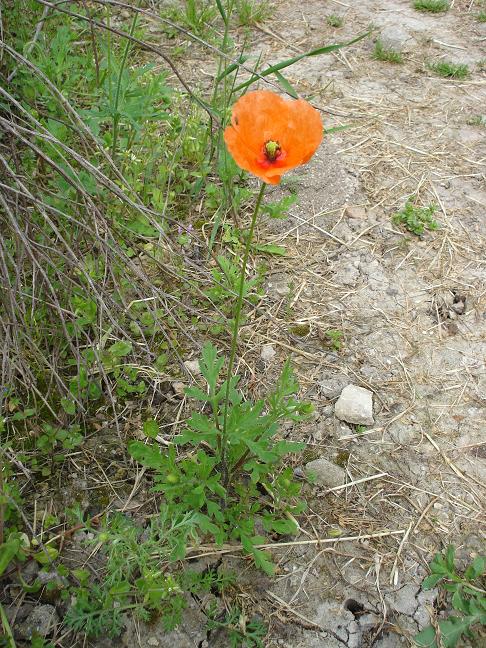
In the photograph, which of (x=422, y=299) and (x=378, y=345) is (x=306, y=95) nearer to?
(x=422, y=299)

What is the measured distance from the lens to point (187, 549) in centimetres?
189

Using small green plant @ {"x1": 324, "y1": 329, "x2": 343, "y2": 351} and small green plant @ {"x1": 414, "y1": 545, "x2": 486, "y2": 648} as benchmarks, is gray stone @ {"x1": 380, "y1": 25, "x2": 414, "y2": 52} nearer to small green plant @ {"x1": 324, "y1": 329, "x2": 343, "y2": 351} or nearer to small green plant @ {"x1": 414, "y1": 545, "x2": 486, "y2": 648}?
small green plant @ {"x1": 324, "y1": 329, "x2": 343, "y2": 351}

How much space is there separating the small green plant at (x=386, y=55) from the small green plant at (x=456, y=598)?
312 centimetres

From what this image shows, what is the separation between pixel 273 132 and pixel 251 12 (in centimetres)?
308

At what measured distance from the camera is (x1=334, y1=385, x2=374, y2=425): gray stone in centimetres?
225

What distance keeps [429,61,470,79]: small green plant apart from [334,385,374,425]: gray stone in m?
2.50

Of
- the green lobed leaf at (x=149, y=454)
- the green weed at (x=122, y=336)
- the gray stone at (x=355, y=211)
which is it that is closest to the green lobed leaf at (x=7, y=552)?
the green weed at (x=122, y=336)

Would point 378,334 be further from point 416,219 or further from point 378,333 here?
point 416,219

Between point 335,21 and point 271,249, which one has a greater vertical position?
point 335,21

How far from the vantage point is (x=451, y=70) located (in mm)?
3807

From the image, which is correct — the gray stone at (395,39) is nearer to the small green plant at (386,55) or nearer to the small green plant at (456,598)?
the small green plant at (386,55)

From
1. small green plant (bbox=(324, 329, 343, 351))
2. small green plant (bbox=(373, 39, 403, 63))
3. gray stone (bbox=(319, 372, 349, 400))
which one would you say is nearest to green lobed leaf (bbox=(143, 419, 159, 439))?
gray stone (bbox=(319, 372, 349, 400))

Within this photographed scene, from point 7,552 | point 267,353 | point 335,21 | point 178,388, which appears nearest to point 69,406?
point 178,388

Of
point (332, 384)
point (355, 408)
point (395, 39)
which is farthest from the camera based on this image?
point (395, 39)
